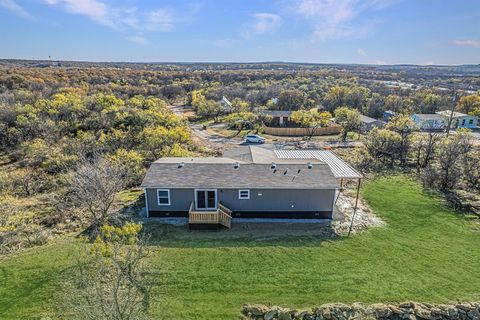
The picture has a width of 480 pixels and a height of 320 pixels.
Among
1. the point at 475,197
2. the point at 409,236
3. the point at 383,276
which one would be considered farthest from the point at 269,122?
the point at 383,276

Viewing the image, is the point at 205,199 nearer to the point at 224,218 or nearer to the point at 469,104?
→ the point at 224,218

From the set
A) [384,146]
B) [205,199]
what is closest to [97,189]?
[205,199]

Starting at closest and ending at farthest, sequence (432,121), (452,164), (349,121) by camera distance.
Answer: (452,164) < (349,121) < (432,121)

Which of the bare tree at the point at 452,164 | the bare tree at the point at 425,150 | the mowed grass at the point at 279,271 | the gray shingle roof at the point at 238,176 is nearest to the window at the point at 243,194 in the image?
the gray shingle roof at the point at 238,176

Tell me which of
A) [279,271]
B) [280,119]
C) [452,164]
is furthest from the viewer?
[280,119]

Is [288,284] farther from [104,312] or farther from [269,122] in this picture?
[269,122]

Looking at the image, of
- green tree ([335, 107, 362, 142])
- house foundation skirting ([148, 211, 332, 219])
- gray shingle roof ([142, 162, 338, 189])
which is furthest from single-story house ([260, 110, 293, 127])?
house foundation skirting ([148, 211, 332, 219])
